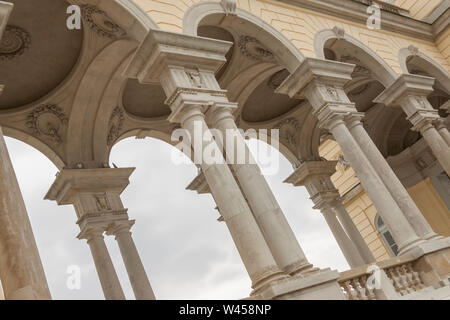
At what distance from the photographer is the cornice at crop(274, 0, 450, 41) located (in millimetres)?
13680

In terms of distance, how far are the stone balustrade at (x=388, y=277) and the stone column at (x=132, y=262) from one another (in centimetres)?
550

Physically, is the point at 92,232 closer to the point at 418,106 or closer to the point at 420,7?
the point at 418,106

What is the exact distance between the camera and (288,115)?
19.2m

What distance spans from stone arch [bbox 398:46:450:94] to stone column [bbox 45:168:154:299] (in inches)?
369

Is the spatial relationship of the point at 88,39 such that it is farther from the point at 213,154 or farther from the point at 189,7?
the point at 213,154

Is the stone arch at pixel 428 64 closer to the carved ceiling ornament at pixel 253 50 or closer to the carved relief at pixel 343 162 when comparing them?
the carved ceiling ornament at pixel 253 50

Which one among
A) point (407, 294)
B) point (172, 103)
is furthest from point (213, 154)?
point (407, 294)

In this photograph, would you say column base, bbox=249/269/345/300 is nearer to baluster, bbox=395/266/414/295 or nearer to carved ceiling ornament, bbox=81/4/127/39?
baluster, bbox=395/266/414/295

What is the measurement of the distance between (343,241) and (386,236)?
6.44m

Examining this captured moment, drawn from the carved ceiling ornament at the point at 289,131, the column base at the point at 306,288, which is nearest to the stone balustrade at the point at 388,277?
the column base at the point at 306,288

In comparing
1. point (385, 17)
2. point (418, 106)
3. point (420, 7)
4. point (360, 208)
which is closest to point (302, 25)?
point (418, 106)

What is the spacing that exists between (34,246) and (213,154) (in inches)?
160

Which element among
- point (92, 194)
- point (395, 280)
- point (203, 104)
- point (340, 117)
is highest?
point (92, 194)

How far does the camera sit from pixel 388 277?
9.24m
